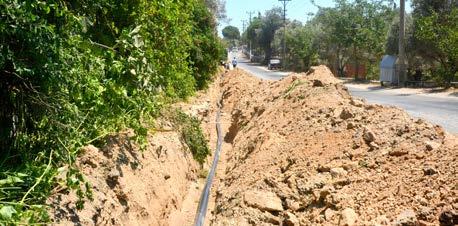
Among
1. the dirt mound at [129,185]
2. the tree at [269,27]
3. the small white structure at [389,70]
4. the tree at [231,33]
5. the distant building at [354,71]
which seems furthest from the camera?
the tree at [231,33]

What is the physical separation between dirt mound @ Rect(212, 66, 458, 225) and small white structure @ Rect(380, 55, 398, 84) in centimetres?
1895

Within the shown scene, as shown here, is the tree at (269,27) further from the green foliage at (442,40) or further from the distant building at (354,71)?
the green foliage at (442,40)

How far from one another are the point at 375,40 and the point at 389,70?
9389mm

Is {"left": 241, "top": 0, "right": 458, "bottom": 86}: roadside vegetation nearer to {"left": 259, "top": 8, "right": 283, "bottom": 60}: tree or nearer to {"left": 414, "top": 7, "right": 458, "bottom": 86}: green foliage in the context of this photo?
{"left": 414, "top": 7, "right": 458, "bottom": 86}: green foliage

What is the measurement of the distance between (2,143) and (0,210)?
1722 mm

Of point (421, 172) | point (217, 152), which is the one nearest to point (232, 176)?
point (217, 152)

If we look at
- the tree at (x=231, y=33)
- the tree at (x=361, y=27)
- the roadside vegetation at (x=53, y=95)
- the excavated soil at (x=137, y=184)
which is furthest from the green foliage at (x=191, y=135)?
the tree at (x=231, y=33)

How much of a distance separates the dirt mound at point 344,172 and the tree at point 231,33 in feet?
510

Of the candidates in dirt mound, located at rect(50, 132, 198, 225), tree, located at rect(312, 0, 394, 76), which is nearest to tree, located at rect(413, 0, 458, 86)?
tree, located at rect(312, 0, 394, 76)

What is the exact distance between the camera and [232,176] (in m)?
10.1

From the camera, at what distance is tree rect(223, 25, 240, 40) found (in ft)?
541

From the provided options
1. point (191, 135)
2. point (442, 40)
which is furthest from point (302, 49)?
point (191, 135)

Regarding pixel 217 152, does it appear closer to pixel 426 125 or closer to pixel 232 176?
pixel 232 176

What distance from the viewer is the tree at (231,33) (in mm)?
165000
